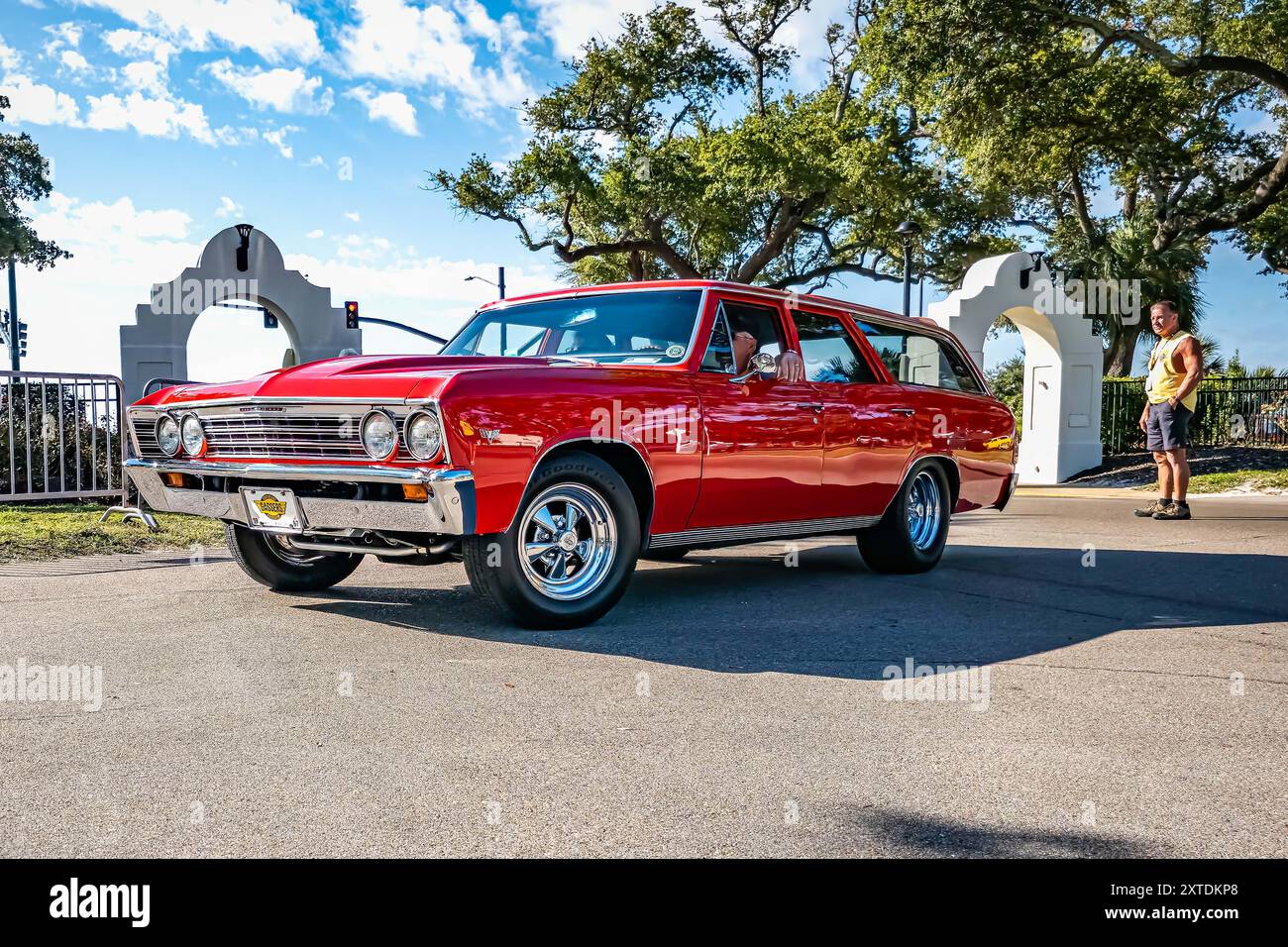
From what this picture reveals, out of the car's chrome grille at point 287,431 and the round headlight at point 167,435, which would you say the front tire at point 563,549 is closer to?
the car's chrome grille at point 287,431

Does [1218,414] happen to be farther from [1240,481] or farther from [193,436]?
[193,436]

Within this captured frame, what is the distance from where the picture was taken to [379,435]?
5137 millimetres

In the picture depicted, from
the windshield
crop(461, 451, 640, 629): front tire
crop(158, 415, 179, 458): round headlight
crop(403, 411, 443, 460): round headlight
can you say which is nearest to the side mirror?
the windshield

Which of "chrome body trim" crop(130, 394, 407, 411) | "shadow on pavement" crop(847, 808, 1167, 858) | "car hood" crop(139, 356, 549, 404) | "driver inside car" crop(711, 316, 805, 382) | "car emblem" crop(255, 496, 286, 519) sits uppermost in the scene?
"driver inside car" crop(711, 316, 805, 382)

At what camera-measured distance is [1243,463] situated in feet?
63.5

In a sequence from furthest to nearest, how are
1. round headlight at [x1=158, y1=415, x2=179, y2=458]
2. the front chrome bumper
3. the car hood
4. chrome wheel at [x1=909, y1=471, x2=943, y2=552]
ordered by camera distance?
chrome wheel at [x1=909, y1=471, x2=943, y2=552], round headlight at [x1=158, y1=415, x2=179, y2=458], the car hood, the front chrome bumper

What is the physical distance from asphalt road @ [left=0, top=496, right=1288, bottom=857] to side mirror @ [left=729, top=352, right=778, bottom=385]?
4.23 feet

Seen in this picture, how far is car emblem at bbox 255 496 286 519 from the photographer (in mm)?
5512

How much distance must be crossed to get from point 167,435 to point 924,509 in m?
5.11

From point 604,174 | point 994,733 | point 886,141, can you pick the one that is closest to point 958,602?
point 994,733

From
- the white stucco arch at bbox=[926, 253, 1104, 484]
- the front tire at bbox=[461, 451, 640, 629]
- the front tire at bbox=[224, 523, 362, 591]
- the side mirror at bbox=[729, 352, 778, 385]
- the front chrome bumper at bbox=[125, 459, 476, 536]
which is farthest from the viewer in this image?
the white stucco arch at bbox=[926, 253, 1104, 484]

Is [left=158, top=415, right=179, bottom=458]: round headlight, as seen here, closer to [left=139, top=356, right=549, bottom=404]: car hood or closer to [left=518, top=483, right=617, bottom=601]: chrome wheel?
[left=139, top=356, right=549, bottom=404]: car hood
